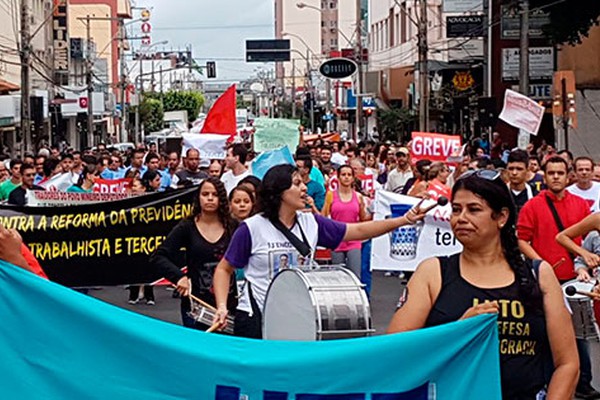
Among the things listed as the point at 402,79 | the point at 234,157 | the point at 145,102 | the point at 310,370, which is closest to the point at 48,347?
the point at 310,370

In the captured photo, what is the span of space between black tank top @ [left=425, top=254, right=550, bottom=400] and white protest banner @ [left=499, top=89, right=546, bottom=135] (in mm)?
16128

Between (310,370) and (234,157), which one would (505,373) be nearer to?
(310,370)

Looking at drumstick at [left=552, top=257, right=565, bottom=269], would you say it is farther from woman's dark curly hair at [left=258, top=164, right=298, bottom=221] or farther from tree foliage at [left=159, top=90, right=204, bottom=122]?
tree foliage at [left=159, top=90, right=204, bottom=122]

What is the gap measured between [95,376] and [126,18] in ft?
399

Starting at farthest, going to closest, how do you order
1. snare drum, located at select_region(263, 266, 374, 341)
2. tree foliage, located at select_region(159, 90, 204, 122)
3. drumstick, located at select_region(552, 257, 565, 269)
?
1. tree foliage, located at select_region(159, 90, 204, 122)
2. drumstick, located at select_region(552, 257, 565, 269)
3. snare drum, located at select_region(263, 266, 374, 341)

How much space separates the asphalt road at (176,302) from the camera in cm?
1365

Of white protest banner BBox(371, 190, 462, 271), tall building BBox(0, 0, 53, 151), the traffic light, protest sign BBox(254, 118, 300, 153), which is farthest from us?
the traffic light

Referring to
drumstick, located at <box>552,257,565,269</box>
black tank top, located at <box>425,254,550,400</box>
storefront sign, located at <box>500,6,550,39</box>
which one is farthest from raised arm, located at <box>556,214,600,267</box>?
storefront sign, located at <box>500,6,550,39</box>

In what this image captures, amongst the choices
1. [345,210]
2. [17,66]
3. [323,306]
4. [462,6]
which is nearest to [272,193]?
[323,306]

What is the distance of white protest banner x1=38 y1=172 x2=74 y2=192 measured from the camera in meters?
17.8

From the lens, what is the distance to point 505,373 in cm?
464

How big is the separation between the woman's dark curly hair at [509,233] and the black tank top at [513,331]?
34 millimetres

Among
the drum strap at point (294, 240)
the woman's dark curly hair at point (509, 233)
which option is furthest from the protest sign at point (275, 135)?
the woman's dark curly hair at point (509, 233)

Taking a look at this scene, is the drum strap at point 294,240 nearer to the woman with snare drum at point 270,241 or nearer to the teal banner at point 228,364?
the woman with snare drum at point 270,241
